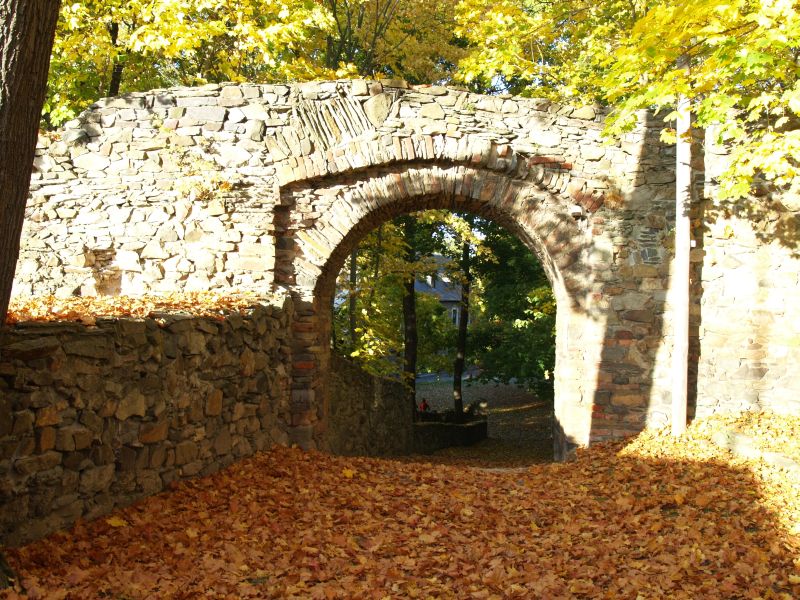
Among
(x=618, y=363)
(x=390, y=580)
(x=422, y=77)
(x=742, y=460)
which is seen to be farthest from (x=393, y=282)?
(x=390, y=580)

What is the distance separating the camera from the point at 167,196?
7594mm

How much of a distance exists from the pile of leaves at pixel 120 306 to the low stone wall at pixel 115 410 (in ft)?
0.53

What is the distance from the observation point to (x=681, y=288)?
7312 mm

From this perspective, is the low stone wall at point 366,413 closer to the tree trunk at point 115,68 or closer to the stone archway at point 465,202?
the stone archway at point 465,202

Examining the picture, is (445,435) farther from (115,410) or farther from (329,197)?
(115,410)

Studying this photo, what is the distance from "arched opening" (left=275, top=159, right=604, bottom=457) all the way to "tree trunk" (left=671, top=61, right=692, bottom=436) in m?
0.84

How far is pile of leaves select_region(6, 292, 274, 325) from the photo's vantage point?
4.35m

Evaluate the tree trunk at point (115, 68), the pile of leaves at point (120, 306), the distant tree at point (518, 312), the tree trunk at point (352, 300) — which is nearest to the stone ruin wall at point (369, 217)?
the pile of leaves at point (120, 306)

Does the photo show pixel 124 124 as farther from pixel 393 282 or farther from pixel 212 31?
pixel 393 282

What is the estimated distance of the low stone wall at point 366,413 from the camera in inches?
391

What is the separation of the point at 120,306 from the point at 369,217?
10.3 ft

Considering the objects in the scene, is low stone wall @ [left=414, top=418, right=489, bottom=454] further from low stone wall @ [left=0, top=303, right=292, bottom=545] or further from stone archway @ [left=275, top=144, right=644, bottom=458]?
low stone wall @ [left=0, top=303, right=292, bottom=545]

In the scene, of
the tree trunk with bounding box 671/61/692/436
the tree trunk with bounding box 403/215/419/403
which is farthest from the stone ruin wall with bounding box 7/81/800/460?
the tree trunk with bounding box 403/215/419/403

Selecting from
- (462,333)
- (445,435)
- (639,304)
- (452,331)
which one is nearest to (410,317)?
(462,333)
